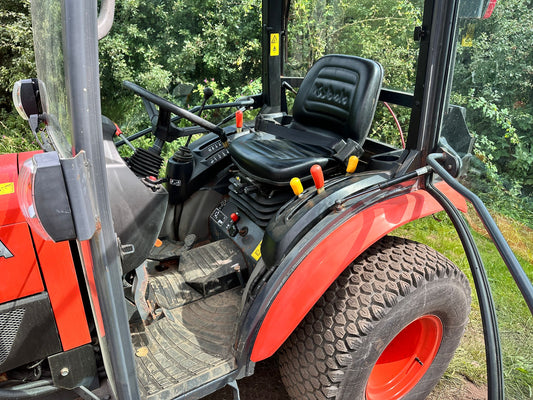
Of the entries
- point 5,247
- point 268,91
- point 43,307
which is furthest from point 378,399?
point 268,91

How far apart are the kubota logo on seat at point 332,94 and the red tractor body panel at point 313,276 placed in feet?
2.92

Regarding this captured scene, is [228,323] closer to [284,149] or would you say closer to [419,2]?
[284,149]

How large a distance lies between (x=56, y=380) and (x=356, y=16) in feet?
5.80

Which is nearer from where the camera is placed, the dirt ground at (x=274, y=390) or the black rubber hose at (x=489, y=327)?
the black rubber hose at (x=489, y=327)

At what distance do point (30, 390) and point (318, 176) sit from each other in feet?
3.88

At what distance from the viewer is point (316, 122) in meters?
2.46

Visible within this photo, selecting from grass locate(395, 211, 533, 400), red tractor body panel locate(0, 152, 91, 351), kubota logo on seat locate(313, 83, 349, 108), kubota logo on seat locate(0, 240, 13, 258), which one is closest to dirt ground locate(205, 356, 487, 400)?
grass locate(395, 211, 533, 400)

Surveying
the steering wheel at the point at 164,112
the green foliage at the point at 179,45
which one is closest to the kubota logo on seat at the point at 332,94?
the steering wheel at the point at 164,112

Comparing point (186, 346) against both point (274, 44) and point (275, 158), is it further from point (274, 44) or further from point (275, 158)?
point (274, 44)

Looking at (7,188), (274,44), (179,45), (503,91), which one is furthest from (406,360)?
(179,45)

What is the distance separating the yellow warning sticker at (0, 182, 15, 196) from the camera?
51.6 inches

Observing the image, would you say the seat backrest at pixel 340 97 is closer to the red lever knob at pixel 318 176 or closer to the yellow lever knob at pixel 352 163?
the yellow lever knob at pixel 352 163

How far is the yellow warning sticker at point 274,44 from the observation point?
2.70 m

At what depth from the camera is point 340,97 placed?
2.27 metres
